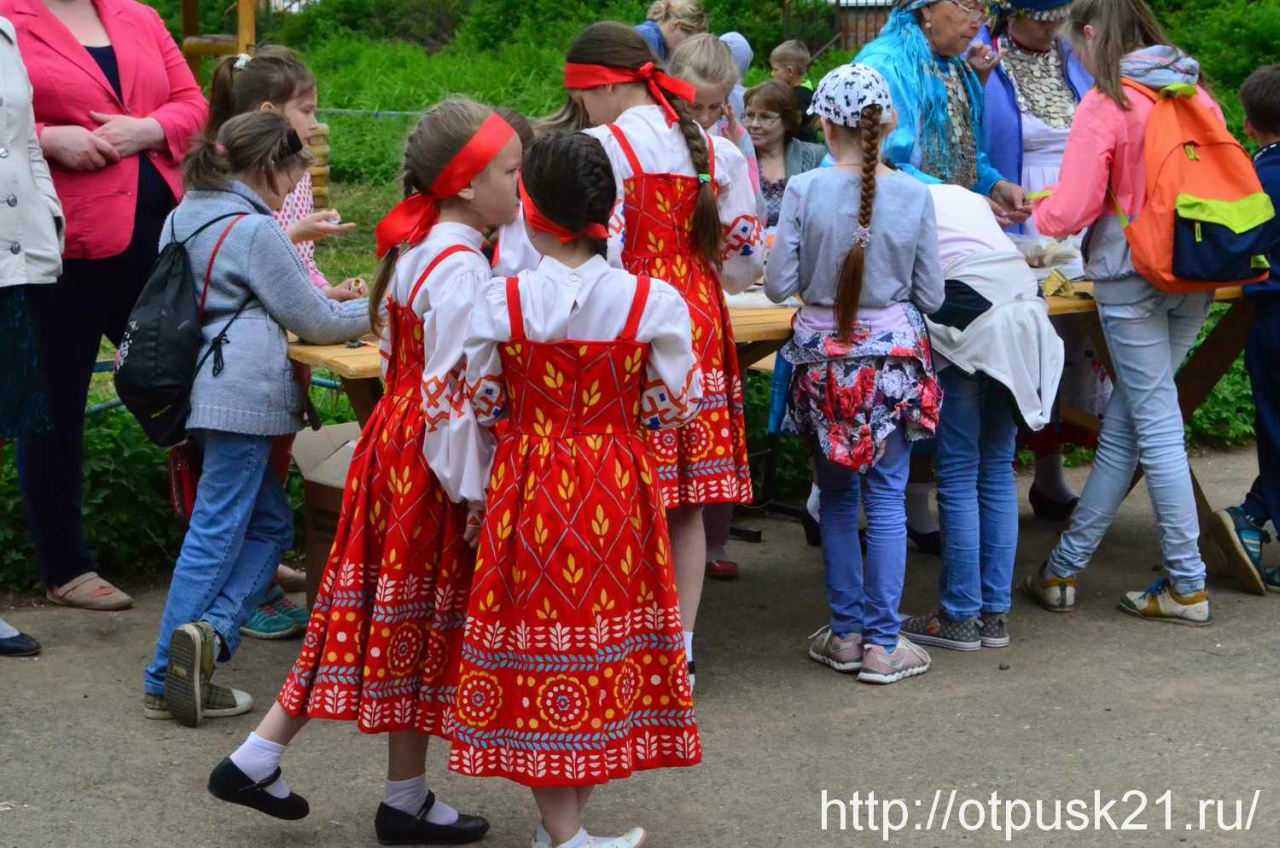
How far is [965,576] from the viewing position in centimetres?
478

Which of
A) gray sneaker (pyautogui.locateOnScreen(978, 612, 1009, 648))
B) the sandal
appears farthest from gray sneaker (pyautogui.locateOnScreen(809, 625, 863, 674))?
the sandal

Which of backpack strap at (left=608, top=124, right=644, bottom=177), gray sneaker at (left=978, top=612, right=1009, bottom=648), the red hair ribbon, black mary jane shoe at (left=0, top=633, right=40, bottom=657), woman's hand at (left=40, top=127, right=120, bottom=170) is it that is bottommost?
black mary jane shoe at (left=0, top=633, right=40, bottom=657)

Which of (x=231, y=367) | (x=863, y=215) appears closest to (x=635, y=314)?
(x=863, y=215)

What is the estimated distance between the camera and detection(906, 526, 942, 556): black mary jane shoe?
5801 mm

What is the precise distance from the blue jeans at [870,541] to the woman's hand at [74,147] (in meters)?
2.18

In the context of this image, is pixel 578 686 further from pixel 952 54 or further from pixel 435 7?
pixel 435 7

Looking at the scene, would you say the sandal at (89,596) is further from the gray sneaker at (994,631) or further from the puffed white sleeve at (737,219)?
the gray sneaker at (994,631)

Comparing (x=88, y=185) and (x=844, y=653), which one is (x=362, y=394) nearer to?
(x=88, y=185)

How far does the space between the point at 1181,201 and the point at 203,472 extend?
111 inches

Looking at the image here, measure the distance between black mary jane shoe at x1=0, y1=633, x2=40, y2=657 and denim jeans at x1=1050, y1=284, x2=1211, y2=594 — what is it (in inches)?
122

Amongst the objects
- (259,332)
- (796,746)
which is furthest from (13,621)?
(796,746)

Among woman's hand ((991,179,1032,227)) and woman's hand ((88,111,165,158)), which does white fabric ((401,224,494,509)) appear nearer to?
woman's hand ((88,111,165,158))

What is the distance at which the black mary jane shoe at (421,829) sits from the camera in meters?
3.50

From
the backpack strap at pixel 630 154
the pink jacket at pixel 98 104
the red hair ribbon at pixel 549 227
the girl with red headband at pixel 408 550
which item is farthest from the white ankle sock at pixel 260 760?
the pink jacket at pixel 98 104
